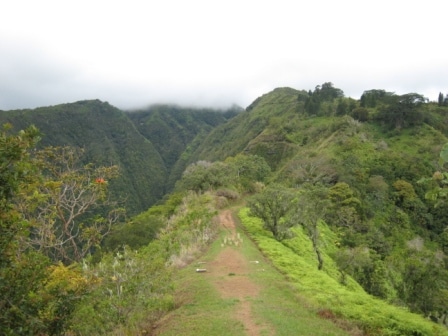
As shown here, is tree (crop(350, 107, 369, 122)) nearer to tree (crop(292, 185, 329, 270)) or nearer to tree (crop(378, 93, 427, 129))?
tree (crop(378, 93, 427, 129))

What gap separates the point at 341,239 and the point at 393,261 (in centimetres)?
784

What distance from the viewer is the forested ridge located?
6.22 meters

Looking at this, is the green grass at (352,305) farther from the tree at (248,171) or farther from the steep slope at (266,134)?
the steep slope at (266,134)

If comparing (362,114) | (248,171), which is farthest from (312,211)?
(362,114)

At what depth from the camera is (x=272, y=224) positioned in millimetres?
27062

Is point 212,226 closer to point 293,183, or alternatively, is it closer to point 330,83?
point 293,183

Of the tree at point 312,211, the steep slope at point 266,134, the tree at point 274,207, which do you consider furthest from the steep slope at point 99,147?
the tree at point 312,211

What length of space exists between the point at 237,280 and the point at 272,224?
11104 mm

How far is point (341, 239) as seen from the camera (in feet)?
109

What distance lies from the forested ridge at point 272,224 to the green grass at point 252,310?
2.37 ft

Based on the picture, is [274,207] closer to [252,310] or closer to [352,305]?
[352,305]

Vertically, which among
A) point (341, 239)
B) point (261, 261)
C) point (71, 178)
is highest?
point (71, 178)

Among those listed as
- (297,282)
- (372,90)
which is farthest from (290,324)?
(372,90)

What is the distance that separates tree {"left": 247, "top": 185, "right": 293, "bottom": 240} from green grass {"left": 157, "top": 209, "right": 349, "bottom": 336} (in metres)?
9.00
